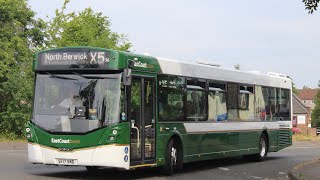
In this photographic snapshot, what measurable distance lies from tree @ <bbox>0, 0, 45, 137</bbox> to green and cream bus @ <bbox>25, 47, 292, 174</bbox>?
46.6ft

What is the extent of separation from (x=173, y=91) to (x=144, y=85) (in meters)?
1.45

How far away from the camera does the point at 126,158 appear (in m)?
12.8

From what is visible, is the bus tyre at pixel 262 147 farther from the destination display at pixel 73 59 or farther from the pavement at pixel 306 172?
the destination display at pixel 73 59

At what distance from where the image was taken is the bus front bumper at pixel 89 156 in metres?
12.6

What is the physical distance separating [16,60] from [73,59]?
783 inches

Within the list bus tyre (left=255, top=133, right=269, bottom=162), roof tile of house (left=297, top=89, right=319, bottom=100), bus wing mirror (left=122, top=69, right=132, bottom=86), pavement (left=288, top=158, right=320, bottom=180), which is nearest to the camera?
bus wing mirror (left=122, top=69, right=132, bottom=86)

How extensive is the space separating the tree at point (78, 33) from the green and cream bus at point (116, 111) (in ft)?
65.9

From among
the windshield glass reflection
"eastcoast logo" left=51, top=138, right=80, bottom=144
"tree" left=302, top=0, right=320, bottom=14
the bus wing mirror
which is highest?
"tree" left=302, top=0, right=320, bottom=14

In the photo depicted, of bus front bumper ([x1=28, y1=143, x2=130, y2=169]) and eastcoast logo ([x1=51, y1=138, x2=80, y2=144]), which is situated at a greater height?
eastcoast logo ([x1=51, y1=138, x2=80, y2=144])

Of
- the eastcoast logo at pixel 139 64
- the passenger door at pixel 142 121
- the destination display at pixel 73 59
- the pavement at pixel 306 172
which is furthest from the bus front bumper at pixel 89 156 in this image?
the pavement at pixel 306 172

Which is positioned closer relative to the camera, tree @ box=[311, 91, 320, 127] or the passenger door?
the passenger door

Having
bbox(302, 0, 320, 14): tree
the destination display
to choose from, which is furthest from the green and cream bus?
bbox(302, 0, 320, 14): tree

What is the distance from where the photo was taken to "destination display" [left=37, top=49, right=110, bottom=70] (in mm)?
13133

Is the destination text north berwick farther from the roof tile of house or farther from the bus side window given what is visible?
the roof tile of house
